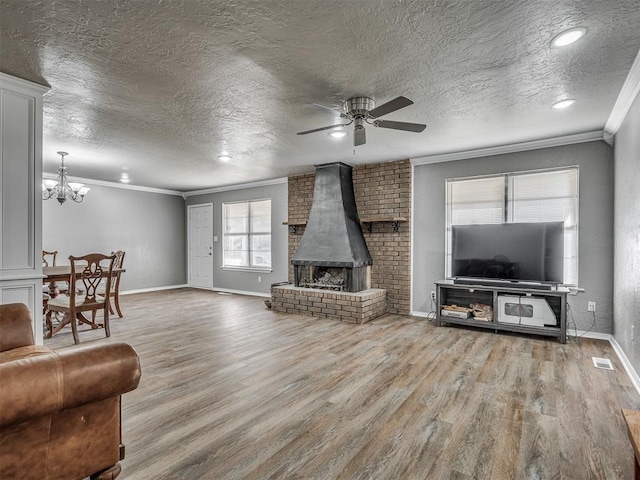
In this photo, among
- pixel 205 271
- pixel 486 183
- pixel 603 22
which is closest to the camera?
pixel 603 22

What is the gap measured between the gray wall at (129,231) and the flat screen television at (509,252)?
6.39 meters

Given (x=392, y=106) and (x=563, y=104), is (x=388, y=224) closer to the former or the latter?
(x=563, y=104)

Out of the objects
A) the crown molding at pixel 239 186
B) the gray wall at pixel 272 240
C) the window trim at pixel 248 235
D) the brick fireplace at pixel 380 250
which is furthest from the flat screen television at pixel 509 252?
the window trim at pixel 248 235

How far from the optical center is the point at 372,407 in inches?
93.7

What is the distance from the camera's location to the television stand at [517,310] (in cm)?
394

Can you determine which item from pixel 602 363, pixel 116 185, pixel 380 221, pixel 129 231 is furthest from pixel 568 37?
pixel 129 231

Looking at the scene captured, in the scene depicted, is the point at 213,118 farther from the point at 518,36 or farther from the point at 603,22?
the point at 603,22

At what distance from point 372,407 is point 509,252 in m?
2.94

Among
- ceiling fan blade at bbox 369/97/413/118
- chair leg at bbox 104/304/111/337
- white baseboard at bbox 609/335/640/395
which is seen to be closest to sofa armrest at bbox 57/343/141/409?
ceiling fan blade at bbox 369/97/413/118

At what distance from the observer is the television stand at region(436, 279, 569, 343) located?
12.9ft

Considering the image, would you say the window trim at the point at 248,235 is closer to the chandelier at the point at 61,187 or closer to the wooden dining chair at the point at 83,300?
the chandelier at the point at 61,187

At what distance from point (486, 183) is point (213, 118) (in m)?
3.63

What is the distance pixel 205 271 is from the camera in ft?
26.9

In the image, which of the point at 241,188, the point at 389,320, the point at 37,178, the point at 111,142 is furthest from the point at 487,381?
the point at 241,188
